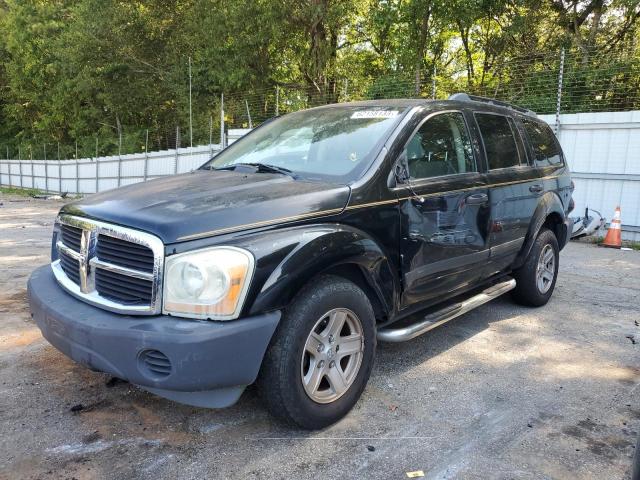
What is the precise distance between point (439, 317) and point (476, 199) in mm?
952

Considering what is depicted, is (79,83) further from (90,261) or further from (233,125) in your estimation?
(90,261)

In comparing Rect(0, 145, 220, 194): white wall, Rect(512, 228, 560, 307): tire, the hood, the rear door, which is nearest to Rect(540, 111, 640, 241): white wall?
Rect(512, 228, 560, 307): tire

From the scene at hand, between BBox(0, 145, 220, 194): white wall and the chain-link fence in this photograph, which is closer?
the chain-link fence

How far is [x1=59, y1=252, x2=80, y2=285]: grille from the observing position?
292 cm

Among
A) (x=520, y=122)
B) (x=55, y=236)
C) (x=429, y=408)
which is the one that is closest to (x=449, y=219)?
(x=429, y=408)

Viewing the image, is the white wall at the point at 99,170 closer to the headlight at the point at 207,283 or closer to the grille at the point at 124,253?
the grille at the point at 124,253

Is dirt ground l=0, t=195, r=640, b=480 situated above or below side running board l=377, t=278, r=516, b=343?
below

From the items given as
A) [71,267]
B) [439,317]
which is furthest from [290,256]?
[439,317]

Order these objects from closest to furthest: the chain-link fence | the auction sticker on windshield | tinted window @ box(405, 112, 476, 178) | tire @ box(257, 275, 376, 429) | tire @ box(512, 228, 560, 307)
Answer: tire @ box(257, 275, 376, 429) < tinted window @ box(405, 112, 476, 178) < the auction sticker on windshield < tire @ box(512, 228, 560, 307) < the chain-link fence

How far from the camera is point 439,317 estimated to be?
3.68 meters

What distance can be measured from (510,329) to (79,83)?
1059 inches

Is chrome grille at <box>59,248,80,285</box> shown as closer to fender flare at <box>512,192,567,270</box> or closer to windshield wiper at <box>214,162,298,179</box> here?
windshield wiper at <box>214,162,298,179</box>

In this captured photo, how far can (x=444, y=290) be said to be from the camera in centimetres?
379

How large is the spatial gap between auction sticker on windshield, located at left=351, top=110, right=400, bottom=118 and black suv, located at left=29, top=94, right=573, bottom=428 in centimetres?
2
